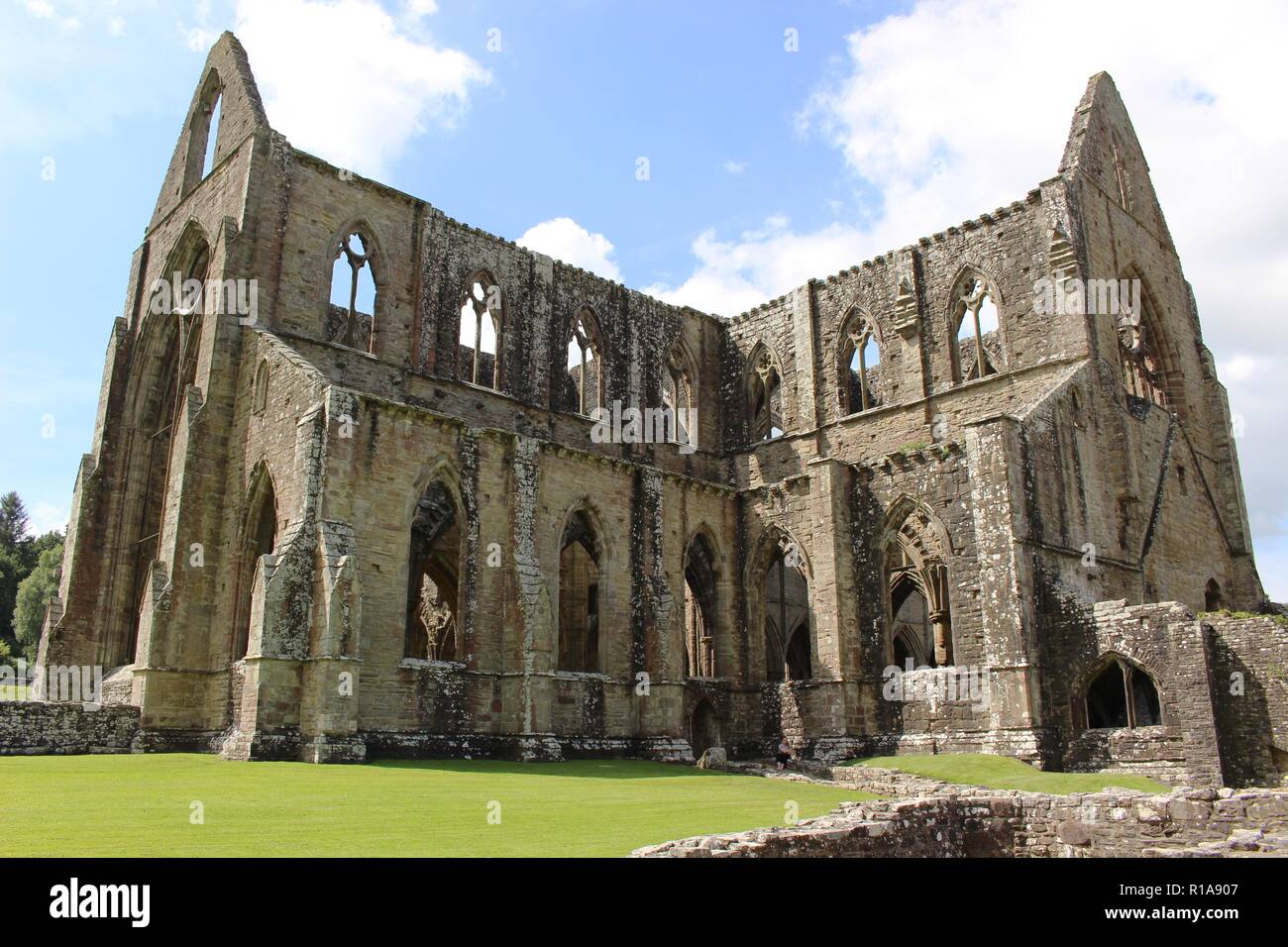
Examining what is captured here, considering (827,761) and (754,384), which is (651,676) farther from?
(754,384)

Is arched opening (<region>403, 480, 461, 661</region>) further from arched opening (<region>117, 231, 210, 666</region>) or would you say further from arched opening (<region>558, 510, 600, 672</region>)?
arched opening (<region>117, 231, 210, 666</region>)

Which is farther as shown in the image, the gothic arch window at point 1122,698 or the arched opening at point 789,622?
the arched opening at point 789,622

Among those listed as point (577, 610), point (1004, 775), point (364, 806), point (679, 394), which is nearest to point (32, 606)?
point (577, 610)

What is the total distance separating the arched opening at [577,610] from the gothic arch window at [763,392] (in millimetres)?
7719

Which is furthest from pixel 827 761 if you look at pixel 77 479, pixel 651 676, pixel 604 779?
pixel 77 479

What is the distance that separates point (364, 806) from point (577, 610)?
16774 millimetres

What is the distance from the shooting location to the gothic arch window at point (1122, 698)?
21094 millimetres

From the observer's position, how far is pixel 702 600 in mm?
29234

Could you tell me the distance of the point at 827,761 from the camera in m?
24.3

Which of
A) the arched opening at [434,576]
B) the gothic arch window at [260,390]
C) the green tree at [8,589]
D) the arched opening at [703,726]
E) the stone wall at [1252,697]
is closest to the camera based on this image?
the stone wall at [1252,697]

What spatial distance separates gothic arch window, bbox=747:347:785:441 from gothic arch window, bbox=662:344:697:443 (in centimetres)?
198

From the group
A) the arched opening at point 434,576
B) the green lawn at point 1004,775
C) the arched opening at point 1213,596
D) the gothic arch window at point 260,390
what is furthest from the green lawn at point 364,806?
the arched opening at point 1213,596

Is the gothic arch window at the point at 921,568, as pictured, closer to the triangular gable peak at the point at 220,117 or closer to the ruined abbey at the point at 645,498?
the ruined abbey at the point at 645,498

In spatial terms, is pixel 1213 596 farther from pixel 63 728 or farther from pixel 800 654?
Answer: pixel 63 728
